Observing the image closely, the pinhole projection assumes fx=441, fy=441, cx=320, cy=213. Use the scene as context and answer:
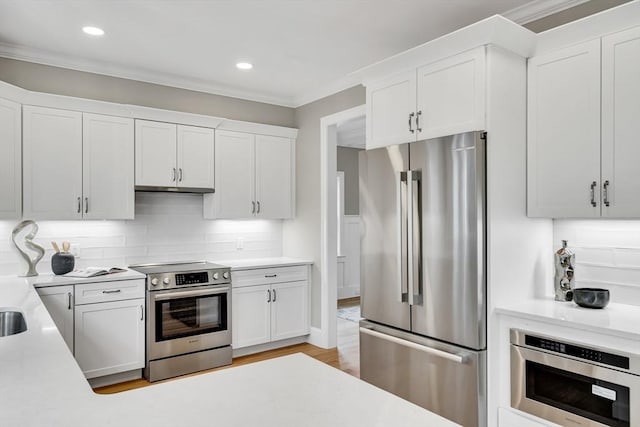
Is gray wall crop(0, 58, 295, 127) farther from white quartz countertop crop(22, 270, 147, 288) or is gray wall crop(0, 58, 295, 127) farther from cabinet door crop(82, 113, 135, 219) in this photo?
white quartz countertop crop(22, 270, 147, 288)

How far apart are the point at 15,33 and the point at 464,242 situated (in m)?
3.49

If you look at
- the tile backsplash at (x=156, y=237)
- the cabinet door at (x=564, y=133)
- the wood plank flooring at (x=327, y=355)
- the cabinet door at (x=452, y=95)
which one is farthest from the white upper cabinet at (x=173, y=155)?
the cabinet door at (x=564, y=133)

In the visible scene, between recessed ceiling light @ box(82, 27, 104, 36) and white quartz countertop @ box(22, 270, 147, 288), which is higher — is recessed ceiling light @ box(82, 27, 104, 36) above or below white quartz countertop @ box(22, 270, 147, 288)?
above

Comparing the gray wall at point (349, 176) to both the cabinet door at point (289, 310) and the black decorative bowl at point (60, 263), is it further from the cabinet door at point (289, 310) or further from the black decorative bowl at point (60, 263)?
the black decorative bowl at point (60, 263)

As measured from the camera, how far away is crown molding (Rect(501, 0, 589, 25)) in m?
2.68

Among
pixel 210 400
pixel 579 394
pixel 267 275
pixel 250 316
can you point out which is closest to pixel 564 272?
pixel 579 394

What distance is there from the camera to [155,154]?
403 cm

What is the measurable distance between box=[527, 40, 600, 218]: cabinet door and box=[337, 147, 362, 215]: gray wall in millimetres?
4847

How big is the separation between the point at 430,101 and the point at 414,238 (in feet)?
2.90

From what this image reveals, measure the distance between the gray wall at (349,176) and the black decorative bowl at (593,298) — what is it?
17.0 ft

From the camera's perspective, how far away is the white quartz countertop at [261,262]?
431 centimetres

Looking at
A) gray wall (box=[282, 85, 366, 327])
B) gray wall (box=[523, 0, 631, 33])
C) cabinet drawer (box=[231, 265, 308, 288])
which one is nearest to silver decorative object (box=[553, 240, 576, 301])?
gray wall (box=[523, 0, 631, 33])

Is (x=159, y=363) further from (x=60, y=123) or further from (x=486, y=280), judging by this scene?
(x=486, y=280)

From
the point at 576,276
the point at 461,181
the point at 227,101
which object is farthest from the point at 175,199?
the point at 576,276
